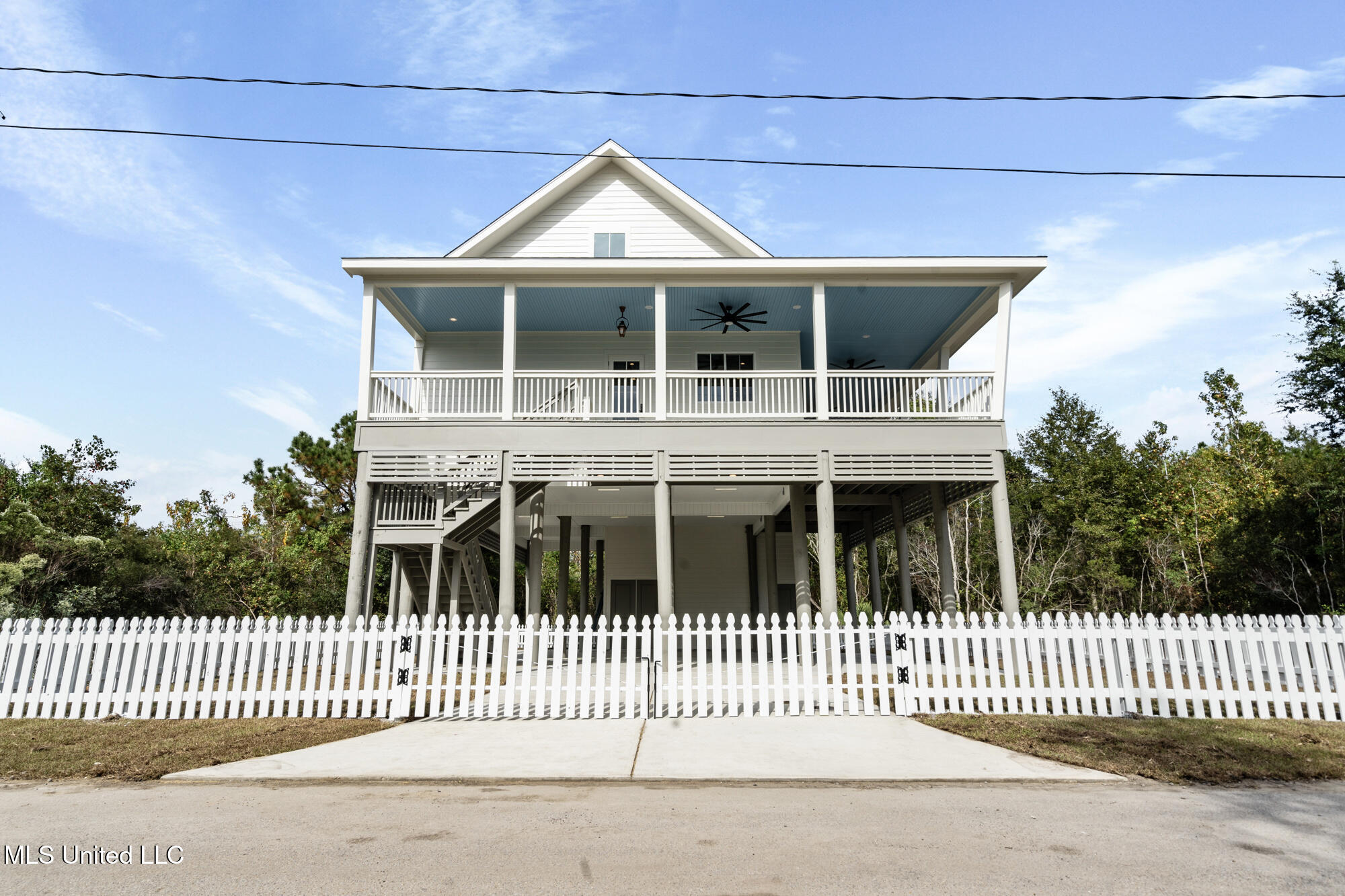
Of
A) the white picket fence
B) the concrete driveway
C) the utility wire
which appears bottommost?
the concrete driveway

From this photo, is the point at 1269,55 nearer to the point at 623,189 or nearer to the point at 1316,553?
the point at 623,189

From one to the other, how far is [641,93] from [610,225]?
7601 mm

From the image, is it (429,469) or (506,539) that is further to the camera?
(429,469)

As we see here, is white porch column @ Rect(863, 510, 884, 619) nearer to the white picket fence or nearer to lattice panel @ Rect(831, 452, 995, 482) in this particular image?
lattice panel @ Rect(831, 452, 995, 482)

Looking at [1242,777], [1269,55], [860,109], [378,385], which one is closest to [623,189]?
[378,385]

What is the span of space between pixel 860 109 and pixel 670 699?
313 inches

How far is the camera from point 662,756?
7.50 meters

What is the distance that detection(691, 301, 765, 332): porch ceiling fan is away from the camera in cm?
1750

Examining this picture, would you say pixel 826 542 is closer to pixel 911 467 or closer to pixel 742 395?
pixel 911 467

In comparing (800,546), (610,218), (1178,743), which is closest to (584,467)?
(800,546)

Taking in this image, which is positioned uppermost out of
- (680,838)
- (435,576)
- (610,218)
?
(610,218)

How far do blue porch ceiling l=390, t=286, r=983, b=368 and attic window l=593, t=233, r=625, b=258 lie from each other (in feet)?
4.64

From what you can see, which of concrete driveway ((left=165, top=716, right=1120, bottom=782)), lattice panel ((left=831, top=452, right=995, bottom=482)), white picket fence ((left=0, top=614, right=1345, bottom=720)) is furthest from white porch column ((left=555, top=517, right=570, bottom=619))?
concrete driveway ((left=165, top=716, right=1120, bottom=782))

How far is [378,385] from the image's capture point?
14.8 meters
